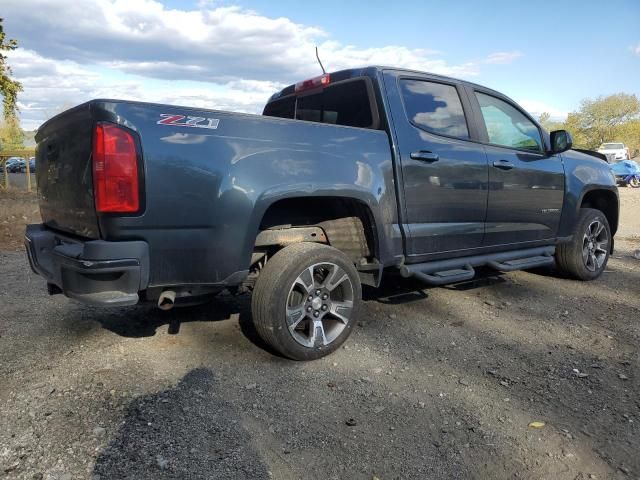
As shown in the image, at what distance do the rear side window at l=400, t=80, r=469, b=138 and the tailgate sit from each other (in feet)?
7.72

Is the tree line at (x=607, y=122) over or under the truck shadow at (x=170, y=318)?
over

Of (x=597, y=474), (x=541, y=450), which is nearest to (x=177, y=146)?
(x=541, y=450)

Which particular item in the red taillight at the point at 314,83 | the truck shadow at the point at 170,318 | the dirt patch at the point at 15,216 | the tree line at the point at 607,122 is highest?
the tree line at the point at 607,122

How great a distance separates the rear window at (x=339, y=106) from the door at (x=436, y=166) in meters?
0.22

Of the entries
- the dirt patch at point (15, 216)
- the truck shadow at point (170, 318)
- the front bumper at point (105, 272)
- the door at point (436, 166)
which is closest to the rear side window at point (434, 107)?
the door at point (436, 166)

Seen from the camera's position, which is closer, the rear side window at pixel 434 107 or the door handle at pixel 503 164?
the rear side window at pixel 434 107

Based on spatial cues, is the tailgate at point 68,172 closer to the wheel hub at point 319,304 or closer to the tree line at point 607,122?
the wheel hub at point 319,304

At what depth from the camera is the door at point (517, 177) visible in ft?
15.0

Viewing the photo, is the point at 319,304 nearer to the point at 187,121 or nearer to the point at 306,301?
the point at 306,301

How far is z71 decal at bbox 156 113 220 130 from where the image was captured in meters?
2.79

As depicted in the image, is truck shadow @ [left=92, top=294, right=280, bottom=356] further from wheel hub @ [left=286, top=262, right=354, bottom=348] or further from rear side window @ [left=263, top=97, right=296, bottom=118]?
rear side window @ [left=263, top=97, right=296, bottom=118]

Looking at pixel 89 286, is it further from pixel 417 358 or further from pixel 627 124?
pixel 627 124

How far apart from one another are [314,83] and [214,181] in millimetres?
1944

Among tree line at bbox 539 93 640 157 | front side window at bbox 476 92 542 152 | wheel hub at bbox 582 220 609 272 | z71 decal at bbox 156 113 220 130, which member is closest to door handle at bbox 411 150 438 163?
front side window at bbox 476 92 542 152
